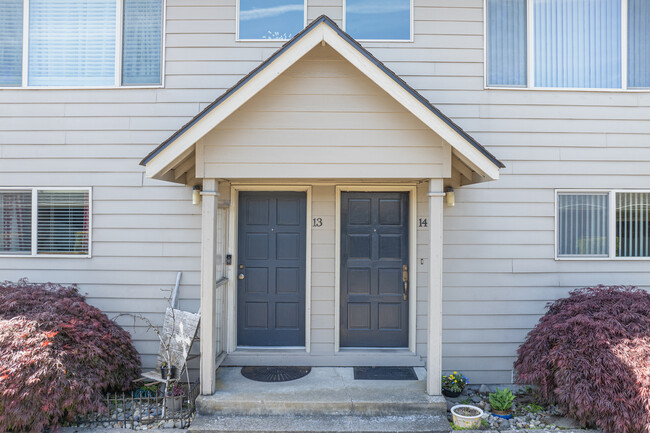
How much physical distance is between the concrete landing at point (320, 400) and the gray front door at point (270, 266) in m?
0.99

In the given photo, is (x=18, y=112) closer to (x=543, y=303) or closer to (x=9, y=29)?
(x=9, y=29)

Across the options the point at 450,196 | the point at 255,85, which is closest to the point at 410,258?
the point at 450,196

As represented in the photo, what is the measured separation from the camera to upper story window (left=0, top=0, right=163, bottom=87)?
572 centimetres

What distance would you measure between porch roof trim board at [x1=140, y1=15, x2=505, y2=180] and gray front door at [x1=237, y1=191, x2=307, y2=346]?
1.67 meters

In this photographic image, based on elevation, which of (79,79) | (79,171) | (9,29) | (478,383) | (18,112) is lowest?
(478,383)

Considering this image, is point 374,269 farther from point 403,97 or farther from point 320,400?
point 403,97

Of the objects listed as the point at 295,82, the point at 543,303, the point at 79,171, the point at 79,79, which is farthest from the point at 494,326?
the point at 79,79

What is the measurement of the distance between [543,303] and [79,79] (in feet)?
21.4

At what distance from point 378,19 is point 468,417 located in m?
4.71

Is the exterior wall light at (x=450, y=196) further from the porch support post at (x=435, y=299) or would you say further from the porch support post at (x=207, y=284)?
the porch support post at (x=207, y=284)

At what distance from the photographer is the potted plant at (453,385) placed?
511 cm

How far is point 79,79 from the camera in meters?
5.73

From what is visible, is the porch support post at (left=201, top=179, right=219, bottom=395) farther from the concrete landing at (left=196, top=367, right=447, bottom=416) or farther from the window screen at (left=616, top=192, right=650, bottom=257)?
the window screen at (left=616, top=192, right=650, bottom=257)

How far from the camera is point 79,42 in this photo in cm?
577
